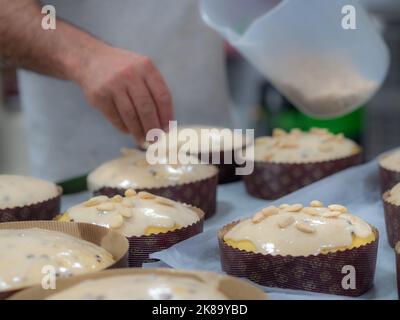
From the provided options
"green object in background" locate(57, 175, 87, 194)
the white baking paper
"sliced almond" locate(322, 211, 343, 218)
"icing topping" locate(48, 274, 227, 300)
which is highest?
"icing topping" locate(48, 274, 227, 300)

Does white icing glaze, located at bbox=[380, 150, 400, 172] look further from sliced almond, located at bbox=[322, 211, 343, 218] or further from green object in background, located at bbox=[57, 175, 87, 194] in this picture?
green object in background, located at bbox=[57, 175, 87, 194]

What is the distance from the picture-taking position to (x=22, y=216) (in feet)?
6.42

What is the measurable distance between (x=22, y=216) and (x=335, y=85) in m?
1.11

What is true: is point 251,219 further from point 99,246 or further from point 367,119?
point 367,119

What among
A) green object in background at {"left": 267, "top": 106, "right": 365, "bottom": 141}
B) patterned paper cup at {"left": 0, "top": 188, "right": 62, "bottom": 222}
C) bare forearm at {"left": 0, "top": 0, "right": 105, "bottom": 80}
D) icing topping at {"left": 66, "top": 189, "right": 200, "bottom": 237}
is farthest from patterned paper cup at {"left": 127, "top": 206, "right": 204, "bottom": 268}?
green object in background at {"left": 267, "top": 106, "right": 365, "bottom": 141}

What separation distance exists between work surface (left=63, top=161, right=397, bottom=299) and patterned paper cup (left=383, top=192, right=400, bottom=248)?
29mm

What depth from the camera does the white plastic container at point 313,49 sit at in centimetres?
220

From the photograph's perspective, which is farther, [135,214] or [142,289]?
[135,214]

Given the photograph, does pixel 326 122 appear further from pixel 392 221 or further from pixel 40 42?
pixel 392 221

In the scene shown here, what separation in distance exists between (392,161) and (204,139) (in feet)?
2.38

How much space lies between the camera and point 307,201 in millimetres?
2135

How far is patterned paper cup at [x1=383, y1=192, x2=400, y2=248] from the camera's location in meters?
1.82

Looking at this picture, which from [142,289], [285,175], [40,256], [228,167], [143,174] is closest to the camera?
[142,289]

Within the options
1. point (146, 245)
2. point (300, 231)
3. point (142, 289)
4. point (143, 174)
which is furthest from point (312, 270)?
point (143, 174)
